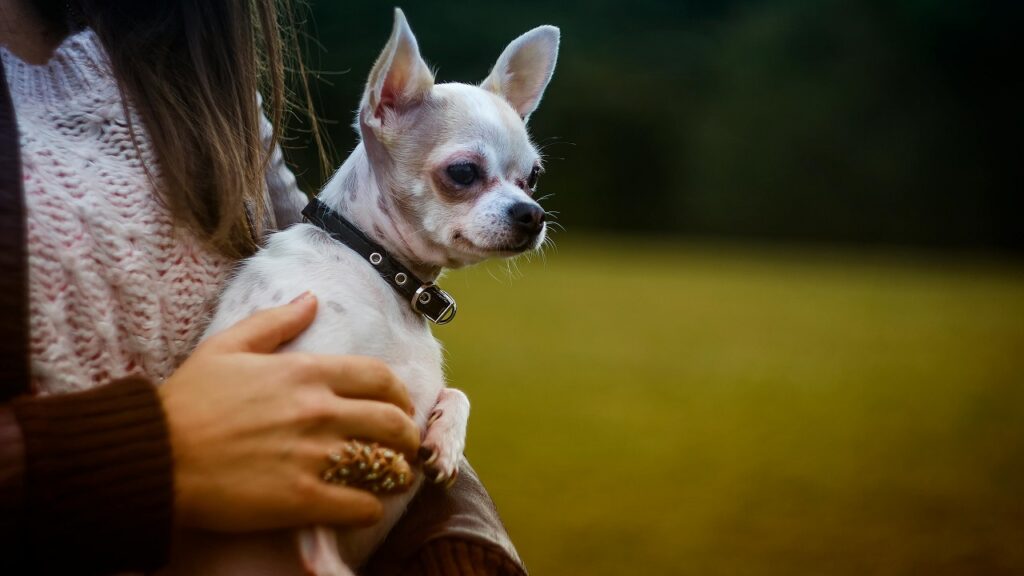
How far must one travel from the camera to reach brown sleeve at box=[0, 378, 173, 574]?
0.60m

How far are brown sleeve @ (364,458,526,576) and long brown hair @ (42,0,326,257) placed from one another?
0.33m

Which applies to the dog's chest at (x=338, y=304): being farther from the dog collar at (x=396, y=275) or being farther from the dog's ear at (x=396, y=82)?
the dog's ear at (x=396, y=82)

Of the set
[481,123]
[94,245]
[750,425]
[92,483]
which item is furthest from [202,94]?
[750,425]

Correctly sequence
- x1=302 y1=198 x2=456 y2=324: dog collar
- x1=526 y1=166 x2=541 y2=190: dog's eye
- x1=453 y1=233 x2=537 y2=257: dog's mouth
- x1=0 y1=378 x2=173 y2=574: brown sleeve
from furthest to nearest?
x1=526 y1=166 x2=541 y2=190: dog's eye
x1=453 y1=233 x2=537 y2=257: dog's mouth
x1=302 y1=198 x2=456 y2=324: dog collar
x1=0 y1=378 x2=173 y2=574: brown sleeve

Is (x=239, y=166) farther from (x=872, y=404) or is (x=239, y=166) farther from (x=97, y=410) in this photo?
(x=872, y=404)

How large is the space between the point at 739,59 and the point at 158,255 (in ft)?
22.6

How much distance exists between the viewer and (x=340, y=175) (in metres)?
1.05

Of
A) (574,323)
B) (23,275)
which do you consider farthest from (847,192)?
(23,275)

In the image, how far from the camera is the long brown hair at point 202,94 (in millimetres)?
850

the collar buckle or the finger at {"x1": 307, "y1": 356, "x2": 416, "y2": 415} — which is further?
the collar buckle

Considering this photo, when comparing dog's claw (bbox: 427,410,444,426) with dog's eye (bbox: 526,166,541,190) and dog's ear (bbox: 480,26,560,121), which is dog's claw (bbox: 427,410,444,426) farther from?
dog's ear (bbox: 480,26,560,121)

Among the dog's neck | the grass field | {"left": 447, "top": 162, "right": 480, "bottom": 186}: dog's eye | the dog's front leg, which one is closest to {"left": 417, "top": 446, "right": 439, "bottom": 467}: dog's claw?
the dog's front leg

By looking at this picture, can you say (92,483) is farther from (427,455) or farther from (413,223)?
(413,223)

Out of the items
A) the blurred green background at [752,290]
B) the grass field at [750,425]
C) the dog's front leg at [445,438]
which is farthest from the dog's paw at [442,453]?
the grass field at [750,425]
